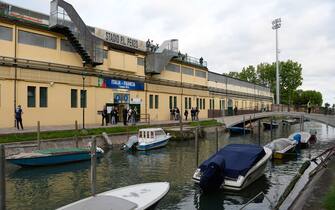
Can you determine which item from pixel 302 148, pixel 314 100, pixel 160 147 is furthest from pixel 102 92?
pixel 314 100

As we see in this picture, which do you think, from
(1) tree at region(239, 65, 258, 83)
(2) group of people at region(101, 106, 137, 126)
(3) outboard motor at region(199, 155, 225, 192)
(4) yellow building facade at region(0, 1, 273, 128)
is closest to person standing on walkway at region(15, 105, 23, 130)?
(4) yellow building facade at region(0, 1, 273, 128)

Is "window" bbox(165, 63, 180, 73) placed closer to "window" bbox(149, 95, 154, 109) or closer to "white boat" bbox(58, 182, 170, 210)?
"window" bbox(149, 95, 154, 109)

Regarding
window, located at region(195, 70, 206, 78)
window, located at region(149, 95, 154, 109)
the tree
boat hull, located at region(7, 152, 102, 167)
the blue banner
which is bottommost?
boat hull, located at region(7, 152, 102, 167)

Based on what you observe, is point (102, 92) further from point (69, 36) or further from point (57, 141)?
point (57, 141)

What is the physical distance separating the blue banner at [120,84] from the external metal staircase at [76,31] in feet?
8.58

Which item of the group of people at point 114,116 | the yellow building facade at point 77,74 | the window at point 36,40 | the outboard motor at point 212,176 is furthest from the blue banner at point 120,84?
the outboard motor at point 212,176

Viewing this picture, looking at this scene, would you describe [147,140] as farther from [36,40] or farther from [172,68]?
[172,68]

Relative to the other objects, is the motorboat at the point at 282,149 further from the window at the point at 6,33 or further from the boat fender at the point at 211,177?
the window at the point at 6,33

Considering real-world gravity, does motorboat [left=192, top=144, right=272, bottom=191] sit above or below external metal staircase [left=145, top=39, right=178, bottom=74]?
below

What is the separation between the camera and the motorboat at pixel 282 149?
25.6 m

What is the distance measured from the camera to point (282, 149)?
26172 millimetres

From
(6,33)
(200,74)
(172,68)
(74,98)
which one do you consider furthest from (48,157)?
(200,74)

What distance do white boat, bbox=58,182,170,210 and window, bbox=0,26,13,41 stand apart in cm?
2250

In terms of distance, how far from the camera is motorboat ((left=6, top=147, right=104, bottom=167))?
800 inches
